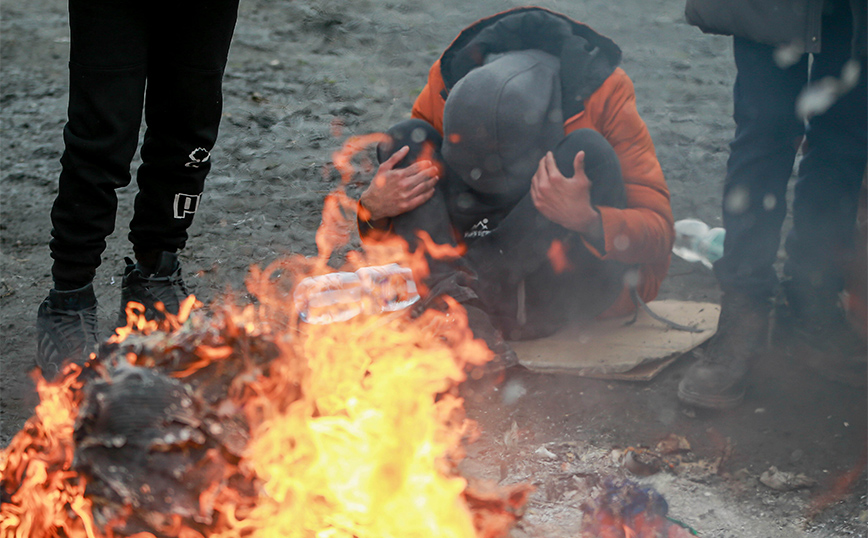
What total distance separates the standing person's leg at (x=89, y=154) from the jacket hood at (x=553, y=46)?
1214 mm

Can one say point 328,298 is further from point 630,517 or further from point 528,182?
point 630,517

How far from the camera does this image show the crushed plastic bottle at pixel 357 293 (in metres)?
2.79

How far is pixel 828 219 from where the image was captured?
2.63m

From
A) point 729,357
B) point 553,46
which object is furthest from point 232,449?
point 553,46

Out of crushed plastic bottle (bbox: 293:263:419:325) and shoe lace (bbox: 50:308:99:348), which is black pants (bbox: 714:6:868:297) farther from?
shoe lace (bbox: 50:308:99:348)

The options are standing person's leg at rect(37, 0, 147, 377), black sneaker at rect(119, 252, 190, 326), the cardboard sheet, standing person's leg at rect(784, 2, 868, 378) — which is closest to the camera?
standing person's leg at rect(37, 0, 147, 377)

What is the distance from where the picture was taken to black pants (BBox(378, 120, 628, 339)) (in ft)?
8.64

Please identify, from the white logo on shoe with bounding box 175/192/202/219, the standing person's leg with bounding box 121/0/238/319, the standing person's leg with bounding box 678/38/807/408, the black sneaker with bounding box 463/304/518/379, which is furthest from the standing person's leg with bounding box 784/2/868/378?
the white logo on shoe with bounding box 175/192/202/219

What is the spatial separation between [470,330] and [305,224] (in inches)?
55.7

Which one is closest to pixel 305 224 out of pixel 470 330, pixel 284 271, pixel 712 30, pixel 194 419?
pixel 284 271

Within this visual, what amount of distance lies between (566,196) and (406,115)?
2.41 meters

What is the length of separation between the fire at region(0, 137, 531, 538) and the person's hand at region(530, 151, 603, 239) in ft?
3.36

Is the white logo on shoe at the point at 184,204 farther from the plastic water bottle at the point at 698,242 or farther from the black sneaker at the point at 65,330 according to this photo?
the plastic water bottle at the point at 698,242

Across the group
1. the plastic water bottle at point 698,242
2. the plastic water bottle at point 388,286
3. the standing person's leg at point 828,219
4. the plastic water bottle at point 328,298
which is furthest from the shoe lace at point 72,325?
the plastic water bottle at point 698,242
